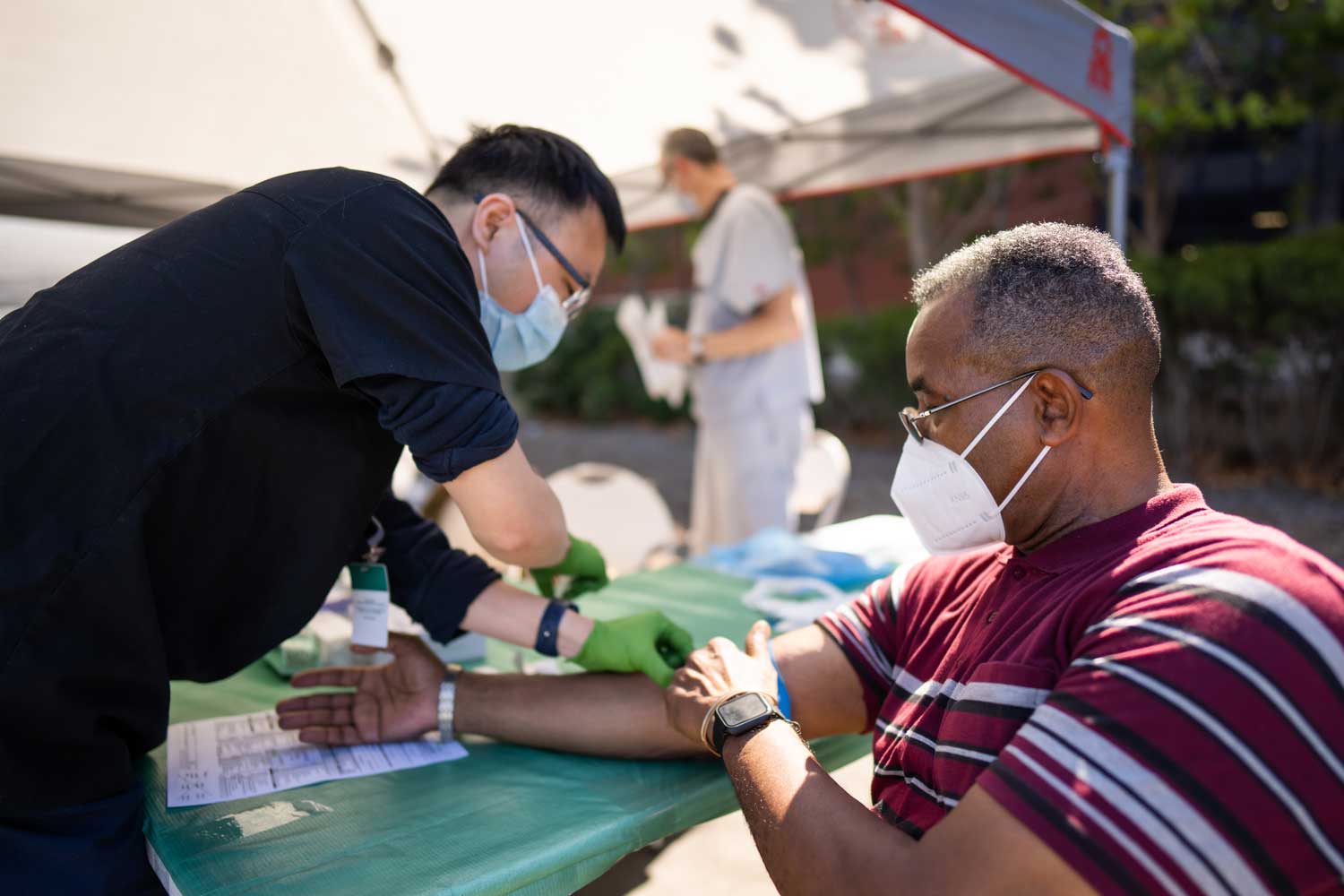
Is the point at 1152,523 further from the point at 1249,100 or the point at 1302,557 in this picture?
the point at 1249,100

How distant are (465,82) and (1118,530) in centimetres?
259

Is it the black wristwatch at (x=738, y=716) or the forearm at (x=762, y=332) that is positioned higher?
the black wristwatch at (x=738, y=716)

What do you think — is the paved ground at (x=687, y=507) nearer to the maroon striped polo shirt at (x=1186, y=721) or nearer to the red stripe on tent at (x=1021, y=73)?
the maroon striped polo shirt at (x=1186, y=721)

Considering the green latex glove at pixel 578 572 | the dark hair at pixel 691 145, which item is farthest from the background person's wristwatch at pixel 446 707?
the dark hair at pixel 691 145

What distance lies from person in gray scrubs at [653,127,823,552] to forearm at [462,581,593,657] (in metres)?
2.13

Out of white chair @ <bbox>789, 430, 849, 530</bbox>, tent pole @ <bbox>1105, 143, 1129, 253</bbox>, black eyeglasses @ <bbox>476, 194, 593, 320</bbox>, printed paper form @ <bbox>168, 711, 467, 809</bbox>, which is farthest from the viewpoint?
white chair @ <bbox>789, 430, 849, 530</bbox>

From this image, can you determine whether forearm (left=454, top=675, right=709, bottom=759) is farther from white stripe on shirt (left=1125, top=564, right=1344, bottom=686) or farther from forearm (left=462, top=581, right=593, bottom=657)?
white stripe on shirt (left=1125, top=564, right=1344, bottom=686)

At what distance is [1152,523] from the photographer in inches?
50.1

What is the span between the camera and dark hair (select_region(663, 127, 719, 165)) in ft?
11.8

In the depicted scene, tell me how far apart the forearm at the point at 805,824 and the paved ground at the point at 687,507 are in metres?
0.29

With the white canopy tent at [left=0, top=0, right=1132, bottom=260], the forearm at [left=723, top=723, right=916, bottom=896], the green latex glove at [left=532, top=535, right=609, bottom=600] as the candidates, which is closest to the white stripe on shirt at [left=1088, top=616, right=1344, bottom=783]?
the forearm at [left=723, top=723, right=916, bottom=896]

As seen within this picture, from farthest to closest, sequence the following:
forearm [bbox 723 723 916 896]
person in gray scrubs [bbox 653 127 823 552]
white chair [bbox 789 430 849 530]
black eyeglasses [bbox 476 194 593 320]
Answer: white chair [bbox 789 430 849 530] < person in gray scrubs [bbox 653 127 823 552] < black eyeglasses [bbox 476 194 593 320] < forearm [bbox 723 723 916 896]

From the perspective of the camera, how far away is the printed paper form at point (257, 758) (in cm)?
156

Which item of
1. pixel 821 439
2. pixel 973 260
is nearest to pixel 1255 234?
pixel 821 439
